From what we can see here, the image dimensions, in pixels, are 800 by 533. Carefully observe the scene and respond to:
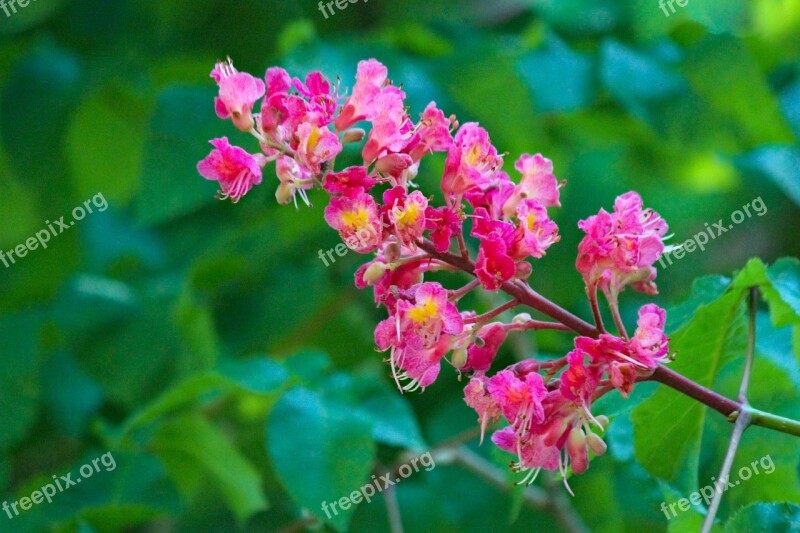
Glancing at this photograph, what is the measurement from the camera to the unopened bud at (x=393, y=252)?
2.61ft

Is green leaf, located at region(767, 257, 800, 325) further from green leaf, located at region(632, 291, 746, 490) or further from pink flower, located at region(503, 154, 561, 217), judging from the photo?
pink flower, located at region(503, 154, 561, 217)

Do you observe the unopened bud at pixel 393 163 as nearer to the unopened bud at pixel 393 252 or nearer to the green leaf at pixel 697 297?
the unopened bud at pixel 393 252

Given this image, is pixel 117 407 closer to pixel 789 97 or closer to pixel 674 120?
pixel 674 120

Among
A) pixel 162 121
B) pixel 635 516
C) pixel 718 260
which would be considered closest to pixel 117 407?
pixel 162 121

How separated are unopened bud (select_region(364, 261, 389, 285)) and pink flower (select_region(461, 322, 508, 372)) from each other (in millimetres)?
108

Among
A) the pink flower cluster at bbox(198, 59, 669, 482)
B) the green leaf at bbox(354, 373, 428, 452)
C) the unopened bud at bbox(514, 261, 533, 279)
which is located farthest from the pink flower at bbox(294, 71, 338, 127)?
the green leaf at bbox(354, 373, 428, 452)

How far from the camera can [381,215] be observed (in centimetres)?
78

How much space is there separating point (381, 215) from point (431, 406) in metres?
1.33

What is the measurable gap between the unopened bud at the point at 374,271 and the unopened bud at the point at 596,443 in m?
0.23

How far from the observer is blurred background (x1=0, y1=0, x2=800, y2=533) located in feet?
4.75

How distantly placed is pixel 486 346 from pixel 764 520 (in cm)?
31

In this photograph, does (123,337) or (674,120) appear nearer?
(674,120)

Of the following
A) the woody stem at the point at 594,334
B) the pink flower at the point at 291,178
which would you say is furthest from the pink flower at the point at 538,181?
the pink flower at the point at 291,178

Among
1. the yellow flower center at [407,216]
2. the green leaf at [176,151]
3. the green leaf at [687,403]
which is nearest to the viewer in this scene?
the yellow flower center at [407,216]
